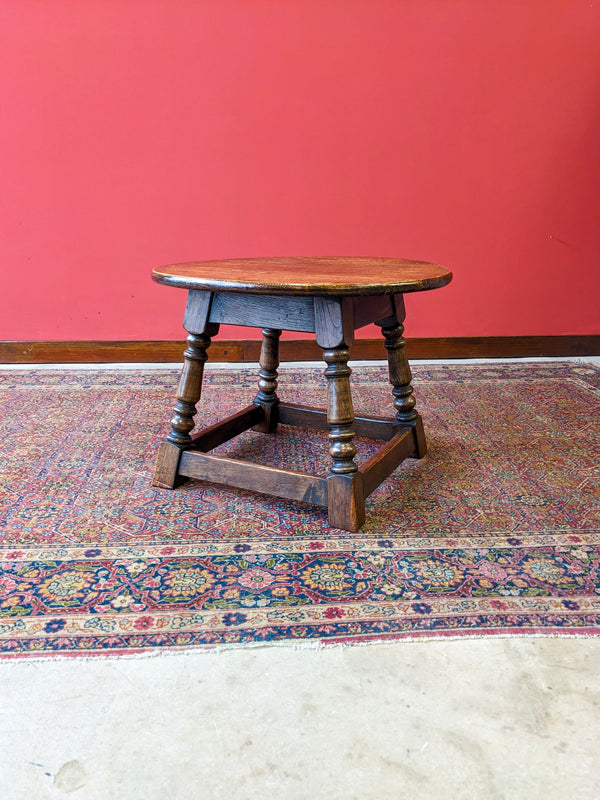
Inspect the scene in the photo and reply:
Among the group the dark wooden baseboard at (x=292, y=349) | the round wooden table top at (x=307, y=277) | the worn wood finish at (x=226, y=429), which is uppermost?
the round wooden table top at (x=307, y=277)

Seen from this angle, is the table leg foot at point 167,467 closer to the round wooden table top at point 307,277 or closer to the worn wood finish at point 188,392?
the worn wood finish at point 188,392

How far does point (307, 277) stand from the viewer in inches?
64.3

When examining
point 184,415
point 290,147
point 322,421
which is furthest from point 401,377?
point 290,147

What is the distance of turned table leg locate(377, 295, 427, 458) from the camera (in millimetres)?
2094

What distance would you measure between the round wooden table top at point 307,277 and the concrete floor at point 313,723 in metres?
0.79

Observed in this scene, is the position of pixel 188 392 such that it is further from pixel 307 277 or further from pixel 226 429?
pixel 307 277

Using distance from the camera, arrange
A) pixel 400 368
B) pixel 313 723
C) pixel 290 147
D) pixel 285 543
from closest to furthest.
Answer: pixel 313 723, pixel 285 543, pixel 400 368, pixel 290 147

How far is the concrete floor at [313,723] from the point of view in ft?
3.11

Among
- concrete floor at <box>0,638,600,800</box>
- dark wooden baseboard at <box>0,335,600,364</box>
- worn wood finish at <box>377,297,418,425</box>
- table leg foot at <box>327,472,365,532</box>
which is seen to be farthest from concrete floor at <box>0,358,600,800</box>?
dark wooden baseboard at <box>0,335,600,364</box>

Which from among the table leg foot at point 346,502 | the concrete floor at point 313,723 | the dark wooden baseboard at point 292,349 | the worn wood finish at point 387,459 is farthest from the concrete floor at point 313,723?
the dark wooden baseboard at point 292,349

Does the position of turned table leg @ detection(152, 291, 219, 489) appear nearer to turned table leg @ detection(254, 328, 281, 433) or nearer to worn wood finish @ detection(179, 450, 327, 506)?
worn wood finish @ detection(179, 450, 327, 506)

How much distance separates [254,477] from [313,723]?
808mm

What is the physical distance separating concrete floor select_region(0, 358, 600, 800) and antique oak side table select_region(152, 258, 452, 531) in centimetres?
54

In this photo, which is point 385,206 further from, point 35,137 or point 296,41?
point 35,137
